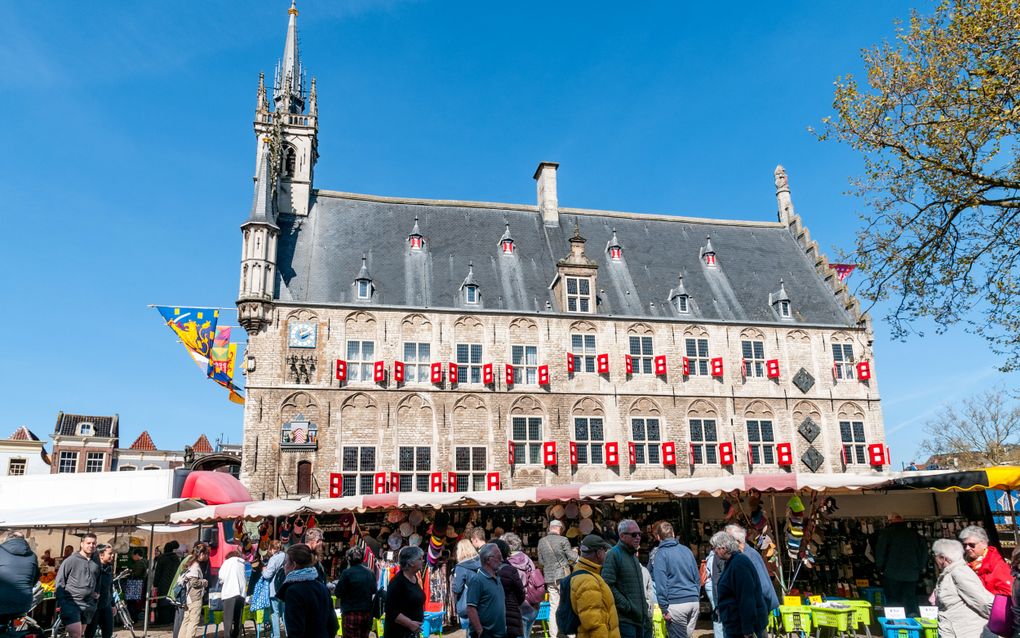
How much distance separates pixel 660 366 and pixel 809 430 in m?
5.85

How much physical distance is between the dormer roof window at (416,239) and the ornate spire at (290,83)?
779cm

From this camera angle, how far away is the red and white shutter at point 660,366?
84.5 ft

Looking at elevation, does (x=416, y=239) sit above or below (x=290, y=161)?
below

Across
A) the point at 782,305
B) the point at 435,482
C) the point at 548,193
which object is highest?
the point at 548,193

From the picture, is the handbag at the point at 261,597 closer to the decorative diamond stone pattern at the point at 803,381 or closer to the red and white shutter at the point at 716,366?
the red and white shutter at the point at 716,366

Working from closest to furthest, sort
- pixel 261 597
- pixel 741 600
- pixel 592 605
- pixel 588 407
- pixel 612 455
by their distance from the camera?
pixel 592 605, pixel 741 600, pixel 261 597, pixel 612 455, pixel 588 407

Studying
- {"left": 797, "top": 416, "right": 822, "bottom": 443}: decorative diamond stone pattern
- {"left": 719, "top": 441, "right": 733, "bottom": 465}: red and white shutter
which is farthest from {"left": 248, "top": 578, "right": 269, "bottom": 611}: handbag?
{"left": 797, "top": 416, "right": 822, "bottom": 443}: decorative diamond stone pattern

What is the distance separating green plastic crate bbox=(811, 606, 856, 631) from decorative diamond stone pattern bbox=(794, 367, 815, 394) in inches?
695

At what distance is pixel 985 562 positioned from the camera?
20.3 feet

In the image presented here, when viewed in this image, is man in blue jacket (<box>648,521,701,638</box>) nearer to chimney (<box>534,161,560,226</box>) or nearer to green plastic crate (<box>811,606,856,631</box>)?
green plastic crate (<box>811,606,856,631</box>)

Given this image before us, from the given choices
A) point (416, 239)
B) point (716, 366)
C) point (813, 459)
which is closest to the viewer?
point (813, 459)

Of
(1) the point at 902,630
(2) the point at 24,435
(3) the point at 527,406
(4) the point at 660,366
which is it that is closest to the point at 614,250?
(4) the point at 660,366

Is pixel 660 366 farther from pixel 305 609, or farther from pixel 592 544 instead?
pixel 305 609

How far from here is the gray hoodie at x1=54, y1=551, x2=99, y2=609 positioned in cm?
909
